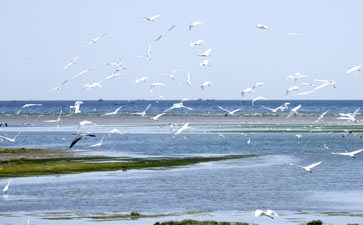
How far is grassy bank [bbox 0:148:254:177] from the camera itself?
48.9 meters

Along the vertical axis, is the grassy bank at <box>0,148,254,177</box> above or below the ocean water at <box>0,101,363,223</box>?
above

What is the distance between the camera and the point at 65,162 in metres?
54.1

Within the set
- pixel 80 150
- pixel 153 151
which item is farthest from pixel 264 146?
pixel 80 150

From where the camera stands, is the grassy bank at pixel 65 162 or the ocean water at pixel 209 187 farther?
the grassy bank at pixel 65 162

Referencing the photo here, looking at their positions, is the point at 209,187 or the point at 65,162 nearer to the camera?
the point at 209,187

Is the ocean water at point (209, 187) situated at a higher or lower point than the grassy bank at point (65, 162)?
lower

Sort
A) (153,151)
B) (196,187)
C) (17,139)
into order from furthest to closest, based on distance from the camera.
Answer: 1. (17,139)
2. (153,151)
3. (196,187)

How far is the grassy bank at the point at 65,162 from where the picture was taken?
161 feet

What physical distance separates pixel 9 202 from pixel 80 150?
3205 centimetres

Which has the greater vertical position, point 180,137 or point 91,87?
point 180,137

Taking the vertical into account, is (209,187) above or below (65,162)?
below

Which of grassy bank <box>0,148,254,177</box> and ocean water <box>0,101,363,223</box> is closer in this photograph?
ocean water <box>0,101,363,223</box>

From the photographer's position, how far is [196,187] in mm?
41750

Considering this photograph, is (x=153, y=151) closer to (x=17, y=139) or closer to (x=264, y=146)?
(x=264, y=146)
